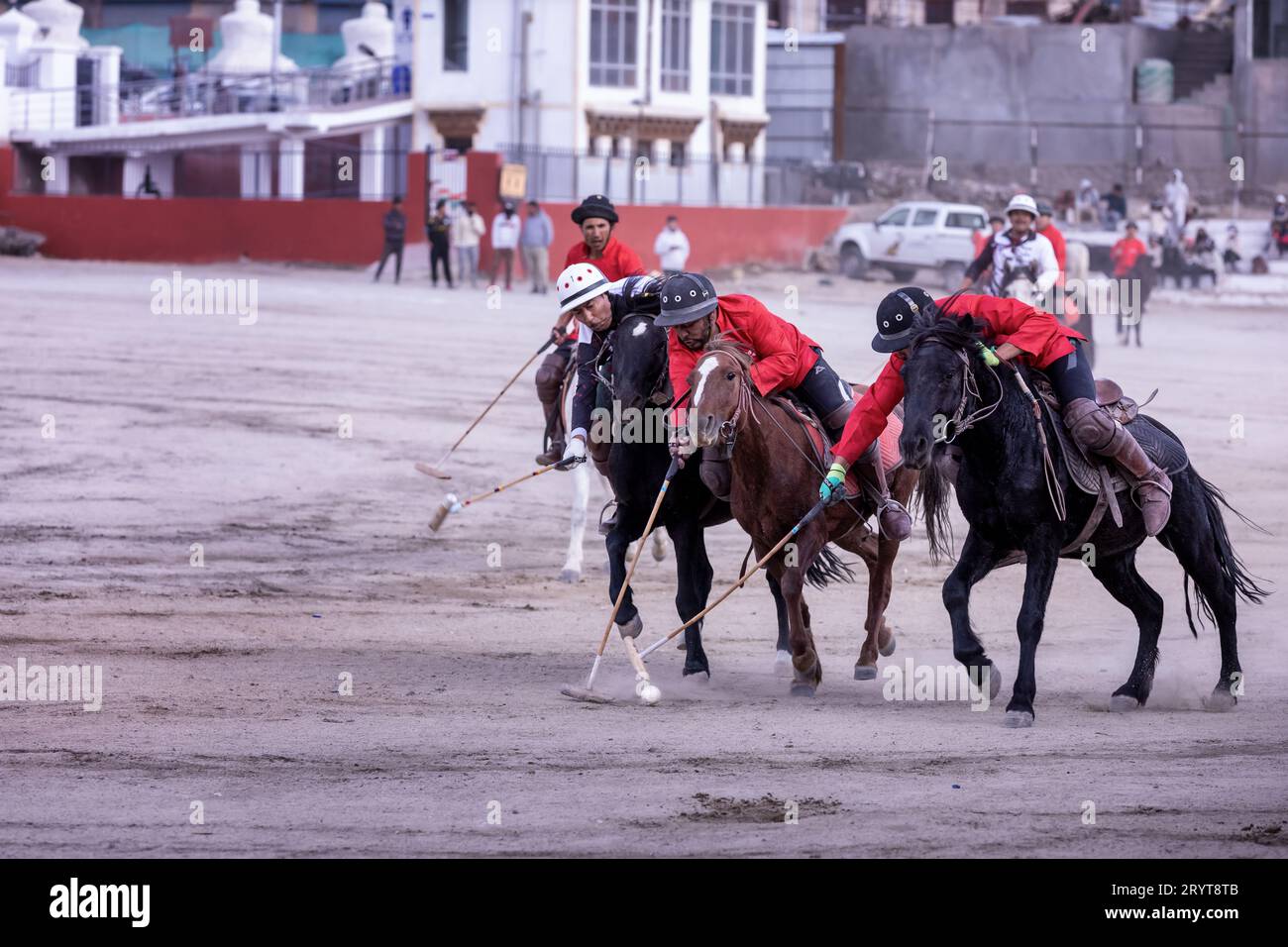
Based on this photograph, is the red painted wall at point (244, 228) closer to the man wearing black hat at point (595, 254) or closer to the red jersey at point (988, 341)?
the man wearing black hat at point (595, 254)

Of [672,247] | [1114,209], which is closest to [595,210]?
[672,247]

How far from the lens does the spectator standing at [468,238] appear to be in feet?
127

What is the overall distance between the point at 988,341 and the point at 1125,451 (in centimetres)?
97

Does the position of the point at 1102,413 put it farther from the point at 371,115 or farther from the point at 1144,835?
the point at 371,115

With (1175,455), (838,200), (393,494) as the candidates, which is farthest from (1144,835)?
(838,200)

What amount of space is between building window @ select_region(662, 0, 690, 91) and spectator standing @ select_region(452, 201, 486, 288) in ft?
46.2

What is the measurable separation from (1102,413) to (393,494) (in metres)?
8.72

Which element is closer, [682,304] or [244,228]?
[682,304]

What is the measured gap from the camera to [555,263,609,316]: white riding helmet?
1030cm

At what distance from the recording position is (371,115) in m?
49.4

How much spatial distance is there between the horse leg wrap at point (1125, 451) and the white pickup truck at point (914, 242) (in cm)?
3127

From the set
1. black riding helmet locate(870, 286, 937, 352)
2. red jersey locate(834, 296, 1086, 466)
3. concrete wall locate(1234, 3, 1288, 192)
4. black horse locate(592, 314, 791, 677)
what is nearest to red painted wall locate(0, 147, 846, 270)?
concrete wall locate(1234, 3, 1288, 192)

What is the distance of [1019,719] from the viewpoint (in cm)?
904

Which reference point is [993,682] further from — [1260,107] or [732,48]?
[732,48]
